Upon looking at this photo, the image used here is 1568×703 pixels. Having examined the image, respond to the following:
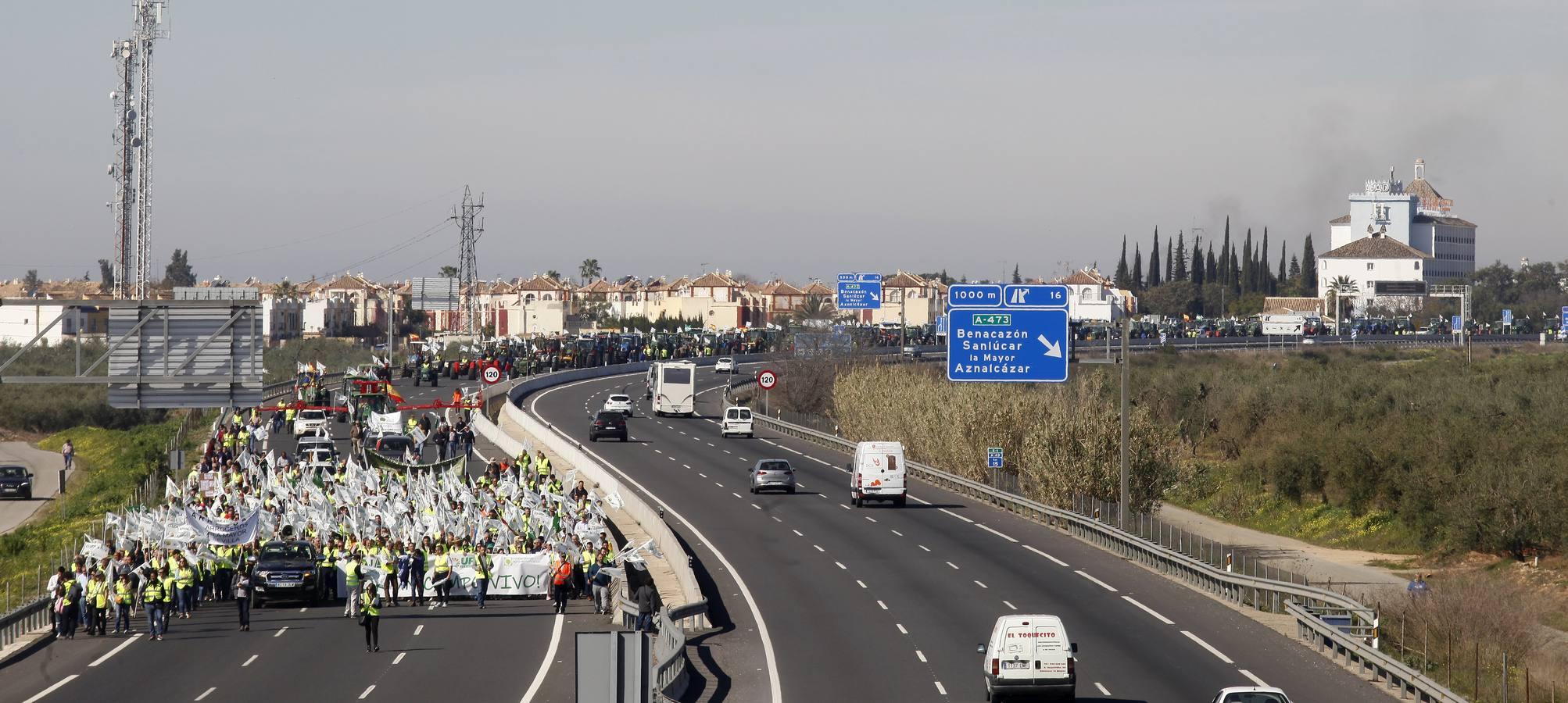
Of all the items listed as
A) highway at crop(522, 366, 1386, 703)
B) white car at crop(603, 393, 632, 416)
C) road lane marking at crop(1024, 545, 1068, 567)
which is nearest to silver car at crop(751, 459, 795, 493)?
highway at crop(522, 366, 1386, 703)

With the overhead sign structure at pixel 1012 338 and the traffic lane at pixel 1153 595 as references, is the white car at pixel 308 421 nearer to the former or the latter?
the traffic lane at pixel 1153 595

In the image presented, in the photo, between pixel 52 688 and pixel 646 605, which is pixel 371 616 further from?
pixel 52 688

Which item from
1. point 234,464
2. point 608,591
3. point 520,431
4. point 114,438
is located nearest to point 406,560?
point 608,591

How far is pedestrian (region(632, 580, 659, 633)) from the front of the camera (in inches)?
989

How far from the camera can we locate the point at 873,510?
4759 centimetres

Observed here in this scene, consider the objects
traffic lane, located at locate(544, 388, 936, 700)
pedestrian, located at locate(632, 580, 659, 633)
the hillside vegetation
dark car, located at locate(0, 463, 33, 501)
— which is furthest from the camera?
dark car, located at locate(0, 463, 33, 501)

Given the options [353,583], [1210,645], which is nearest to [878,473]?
[1210,645]

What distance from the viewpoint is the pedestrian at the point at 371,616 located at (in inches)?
1009

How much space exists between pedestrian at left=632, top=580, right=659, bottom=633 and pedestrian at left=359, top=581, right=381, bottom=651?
4.15 meters

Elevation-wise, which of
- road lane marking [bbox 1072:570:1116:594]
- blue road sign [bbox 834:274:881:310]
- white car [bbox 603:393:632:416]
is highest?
blue road sign [bbox 834:274:881:310]

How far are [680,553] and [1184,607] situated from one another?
10139mm

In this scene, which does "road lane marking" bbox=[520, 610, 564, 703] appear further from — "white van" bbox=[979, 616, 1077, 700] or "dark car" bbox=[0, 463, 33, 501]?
"dark car" bbox=[0, 463, 33, 501]

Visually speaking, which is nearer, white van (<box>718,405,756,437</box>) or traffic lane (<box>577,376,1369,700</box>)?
traffic lane (<box>577,376,1369,700</box>)

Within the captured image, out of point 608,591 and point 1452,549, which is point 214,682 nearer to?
point 608,591
